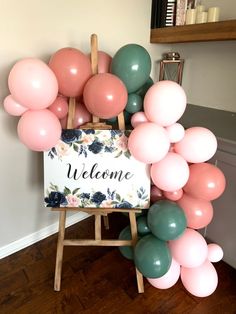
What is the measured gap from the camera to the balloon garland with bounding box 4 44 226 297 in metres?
1.07

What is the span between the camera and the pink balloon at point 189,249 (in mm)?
1260

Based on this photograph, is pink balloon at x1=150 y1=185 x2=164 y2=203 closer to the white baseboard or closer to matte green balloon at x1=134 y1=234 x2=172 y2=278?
matte green balloon at x1=134 y1=234 x2=172 y2=278

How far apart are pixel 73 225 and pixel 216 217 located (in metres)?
1.04

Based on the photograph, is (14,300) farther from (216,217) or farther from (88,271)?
(216,217)

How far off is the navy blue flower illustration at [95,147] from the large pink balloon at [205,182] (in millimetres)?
460

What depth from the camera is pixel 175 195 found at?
1.30 m

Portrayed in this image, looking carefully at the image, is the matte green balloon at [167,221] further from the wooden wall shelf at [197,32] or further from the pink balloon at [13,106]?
the wooden wall shelf at [197,32]

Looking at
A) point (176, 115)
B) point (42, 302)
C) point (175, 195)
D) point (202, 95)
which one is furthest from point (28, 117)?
point (202, 95)

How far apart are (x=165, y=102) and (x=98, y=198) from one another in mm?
583

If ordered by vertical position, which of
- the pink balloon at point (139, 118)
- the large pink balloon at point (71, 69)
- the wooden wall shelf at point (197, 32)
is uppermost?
the wooden wall shelf at point (197, 32)

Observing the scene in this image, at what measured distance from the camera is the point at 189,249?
4.13 feet

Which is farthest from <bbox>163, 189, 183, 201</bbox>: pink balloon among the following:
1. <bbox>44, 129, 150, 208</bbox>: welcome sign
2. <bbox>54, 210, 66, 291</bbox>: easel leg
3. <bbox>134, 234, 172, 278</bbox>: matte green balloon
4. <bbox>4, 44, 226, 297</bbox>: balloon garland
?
<bbox>54, 210, 66, 291</bbox>: easel leg

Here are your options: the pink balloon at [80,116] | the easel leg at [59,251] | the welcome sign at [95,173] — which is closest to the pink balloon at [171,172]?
→ the welcome sign at [95,173]

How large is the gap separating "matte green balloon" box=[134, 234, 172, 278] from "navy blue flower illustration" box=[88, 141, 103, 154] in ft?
1.70
